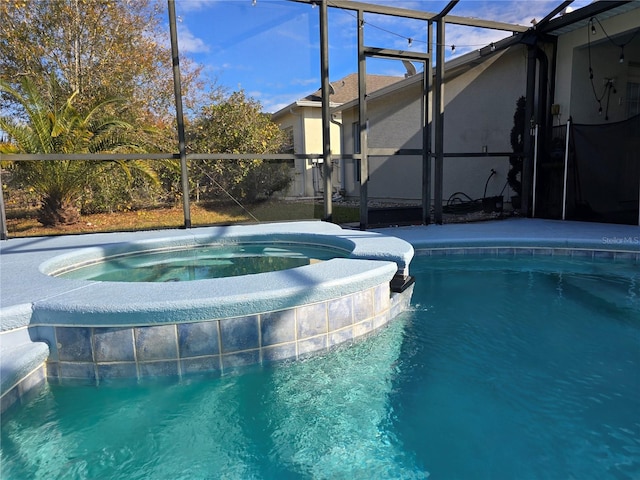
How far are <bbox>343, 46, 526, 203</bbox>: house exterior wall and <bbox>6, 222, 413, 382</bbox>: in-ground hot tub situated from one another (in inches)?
315

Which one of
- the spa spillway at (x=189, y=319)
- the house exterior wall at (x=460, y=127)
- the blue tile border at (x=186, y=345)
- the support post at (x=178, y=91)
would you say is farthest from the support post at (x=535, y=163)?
the blue tile border at (x=186, y=345)

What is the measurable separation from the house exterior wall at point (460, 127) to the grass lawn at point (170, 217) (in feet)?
9.71

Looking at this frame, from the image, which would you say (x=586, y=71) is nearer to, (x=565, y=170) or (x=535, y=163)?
(x=535, y=163)

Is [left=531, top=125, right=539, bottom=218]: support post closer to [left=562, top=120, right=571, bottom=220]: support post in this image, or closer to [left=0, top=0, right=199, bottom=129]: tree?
[left=562, top=120, right=571, bottom=220]: support post

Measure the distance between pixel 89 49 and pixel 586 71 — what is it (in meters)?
10.7

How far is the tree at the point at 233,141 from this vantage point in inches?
413

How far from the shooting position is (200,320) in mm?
2451

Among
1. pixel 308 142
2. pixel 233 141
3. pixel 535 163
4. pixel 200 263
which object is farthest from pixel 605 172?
pixel 308 142

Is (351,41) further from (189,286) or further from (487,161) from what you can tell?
(189,286)

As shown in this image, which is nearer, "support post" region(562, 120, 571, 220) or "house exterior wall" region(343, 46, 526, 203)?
"support post" region(562, 120, 571, 220)

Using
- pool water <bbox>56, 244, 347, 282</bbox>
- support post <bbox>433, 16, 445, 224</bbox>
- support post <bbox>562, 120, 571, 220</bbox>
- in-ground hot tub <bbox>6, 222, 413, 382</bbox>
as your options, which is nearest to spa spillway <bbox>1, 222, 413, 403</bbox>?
in-ground hot tub <bbox>6, 222, 413, 382</bbox>

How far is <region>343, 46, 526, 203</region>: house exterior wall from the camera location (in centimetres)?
957

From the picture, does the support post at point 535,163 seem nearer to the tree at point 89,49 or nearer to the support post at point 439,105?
the support post at point 439,105

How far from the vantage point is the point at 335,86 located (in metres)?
14.6
